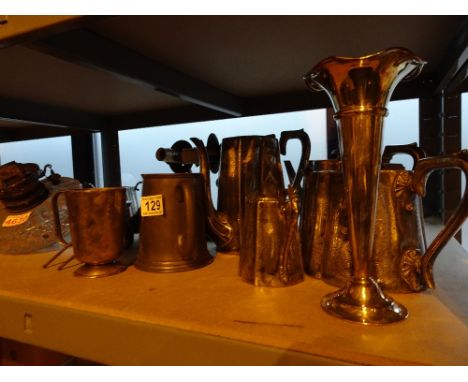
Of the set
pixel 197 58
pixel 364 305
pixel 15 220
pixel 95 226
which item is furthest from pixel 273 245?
pixel 15 220

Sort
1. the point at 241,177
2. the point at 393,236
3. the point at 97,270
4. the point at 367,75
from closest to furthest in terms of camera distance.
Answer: the point at 367,75 < the point at 393,236 < the point at 97,270 < the point at 241,177

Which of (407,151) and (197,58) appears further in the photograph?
(197,58)

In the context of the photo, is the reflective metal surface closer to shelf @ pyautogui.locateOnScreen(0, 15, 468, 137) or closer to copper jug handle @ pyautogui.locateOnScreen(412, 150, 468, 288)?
copper jug handle @ pyautogui.locateOnScreen(412, 150, 468, 288)

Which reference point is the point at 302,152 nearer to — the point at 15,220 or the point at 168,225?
the point at 168,225

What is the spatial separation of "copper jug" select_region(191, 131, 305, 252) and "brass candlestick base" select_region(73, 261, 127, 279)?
0.17 metres

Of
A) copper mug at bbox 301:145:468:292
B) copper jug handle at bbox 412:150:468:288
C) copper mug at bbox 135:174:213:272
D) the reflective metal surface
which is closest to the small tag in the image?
copper mug at bbox 135:174:213:272

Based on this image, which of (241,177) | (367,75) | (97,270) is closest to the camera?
(367,75)

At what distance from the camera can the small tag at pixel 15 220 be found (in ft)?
2.41

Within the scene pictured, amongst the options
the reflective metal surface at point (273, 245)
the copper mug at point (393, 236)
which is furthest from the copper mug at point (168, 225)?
the copper mug at point (393, 236)

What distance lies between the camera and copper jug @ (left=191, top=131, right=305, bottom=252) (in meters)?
0.66

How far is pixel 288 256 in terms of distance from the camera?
1.59 ft

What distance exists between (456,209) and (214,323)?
0.92ft

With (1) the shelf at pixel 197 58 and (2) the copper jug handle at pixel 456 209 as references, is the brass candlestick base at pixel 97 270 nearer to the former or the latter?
(1) the shelf at pixel 197 58

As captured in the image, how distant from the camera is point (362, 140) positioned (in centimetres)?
35
